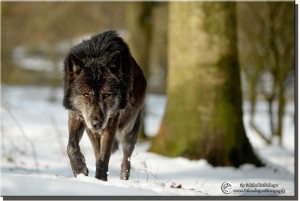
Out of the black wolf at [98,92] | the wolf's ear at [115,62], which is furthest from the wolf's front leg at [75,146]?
the wolf's ear at [115,62]

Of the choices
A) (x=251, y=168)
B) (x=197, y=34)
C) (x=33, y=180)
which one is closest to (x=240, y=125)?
(x=251, y=168)

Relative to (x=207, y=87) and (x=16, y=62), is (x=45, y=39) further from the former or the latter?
(x=207, y=87)

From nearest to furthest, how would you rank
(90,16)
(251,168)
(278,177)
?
(278,177), (251,168), (90,16)

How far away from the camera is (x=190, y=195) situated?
4258 mm

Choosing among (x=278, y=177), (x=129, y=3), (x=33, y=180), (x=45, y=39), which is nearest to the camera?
(x=33, y=180)

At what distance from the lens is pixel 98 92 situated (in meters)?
5.25

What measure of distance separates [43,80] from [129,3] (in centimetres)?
Result: 1758

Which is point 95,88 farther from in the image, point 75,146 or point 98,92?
point 75,146

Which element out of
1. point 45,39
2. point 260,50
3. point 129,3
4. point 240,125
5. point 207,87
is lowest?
point 240,125

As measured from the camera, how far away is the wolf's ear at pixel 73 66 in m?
5.34

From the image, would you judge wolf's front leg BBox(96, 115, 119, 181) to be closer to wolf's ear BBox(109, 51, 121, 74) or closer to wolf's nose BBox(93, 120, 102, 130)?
wolf's nose BBox(93, 120, 102, 130)

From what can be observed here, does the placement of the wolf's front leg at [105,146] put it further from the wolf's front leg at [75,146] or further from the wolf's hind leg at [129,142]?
the wolf's hind leg at [129,142]

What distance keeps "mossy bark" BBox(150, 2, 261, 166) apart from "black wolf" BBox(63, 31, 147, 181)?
3.50 m

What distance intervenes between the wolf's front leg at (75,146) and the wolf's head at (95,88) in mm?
176
